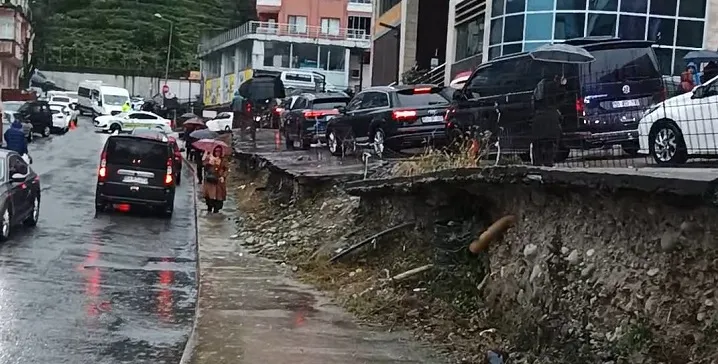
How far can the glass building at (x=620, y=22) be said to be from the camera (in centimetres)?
2972

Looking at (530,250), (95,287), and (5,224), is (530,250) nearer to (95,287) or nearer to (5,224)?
(95,287)

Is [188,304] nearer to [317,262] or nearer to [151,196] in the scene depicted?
[317,262]

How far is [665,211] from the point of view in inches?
272

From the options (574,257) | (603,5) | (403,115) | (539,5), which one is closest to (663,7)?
(603,5)

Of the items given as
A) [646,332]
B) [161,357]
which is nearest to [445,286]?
[161,357]

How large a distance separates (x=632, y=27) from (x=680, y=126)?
61.6ft

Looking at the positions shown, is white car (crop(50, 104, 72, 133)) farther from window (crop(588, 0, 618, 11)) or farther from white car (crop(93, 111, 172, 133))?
window (crop(588, 0, 618, 11))

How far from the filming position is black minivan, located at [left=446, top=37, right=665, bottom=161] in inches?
475

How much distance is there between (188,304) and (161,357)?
305 cm

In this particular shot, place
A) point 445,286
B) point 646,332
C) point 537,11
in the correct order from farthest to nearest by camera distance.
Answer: point 537,11
point 445,286
point 646,332

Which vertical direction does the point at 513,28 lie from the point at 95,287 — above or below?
above

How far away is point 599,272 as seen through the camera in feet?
25.5

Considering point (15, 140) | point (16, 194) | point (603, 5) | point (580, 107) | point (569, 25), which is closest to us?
point (580, 107)

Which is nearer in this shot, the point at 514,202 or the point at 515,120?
the point at 514,202
